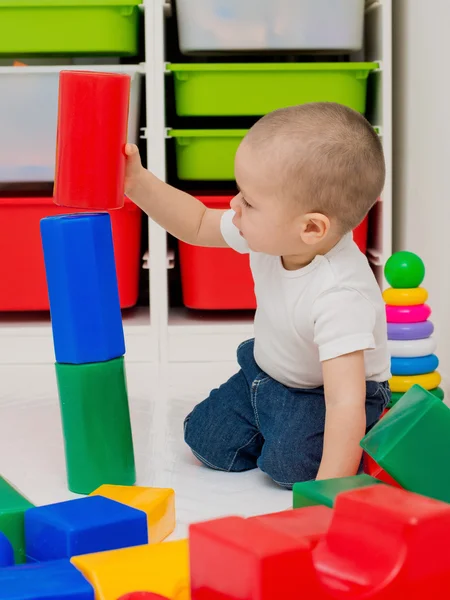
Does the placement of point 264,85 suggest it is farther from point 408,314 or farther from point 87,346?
point 87,346

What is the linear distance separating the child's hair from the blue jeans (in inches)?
8.9

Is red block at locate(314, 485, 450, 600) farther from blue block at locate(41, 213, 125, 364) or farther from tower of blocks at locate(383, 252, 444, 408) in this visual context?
tower of blocks at locate(383, 252, 444, 408)

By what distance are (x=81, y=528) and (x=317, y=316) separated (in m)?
0.35

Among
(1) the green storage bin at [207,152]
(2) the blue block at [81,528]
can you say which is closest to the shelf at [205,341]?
(1) the green storage bin at [207,152]

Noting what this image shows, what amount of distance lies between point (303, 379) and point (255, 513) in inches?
6.6

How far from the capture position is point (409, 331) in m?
1.20

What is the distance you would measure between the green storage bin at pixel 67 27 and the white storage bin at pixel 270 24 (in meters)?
0.11

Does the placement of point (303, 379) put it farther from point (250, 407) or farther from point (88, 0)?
point (88, 0)

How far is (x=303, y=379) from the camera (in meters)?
1.02

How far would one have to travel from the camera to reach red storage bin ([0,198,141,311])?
164 cm

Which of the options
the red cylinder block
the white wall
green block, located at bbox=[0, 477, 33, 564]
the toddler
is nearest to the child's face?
the toddler

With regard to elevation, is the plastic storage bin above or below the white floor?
above

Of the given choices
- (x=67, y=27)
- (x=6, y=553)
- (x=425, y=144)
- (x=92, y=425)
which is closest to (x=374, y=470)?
(x=92, y=425)

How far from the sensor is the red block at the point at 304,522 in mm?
620
